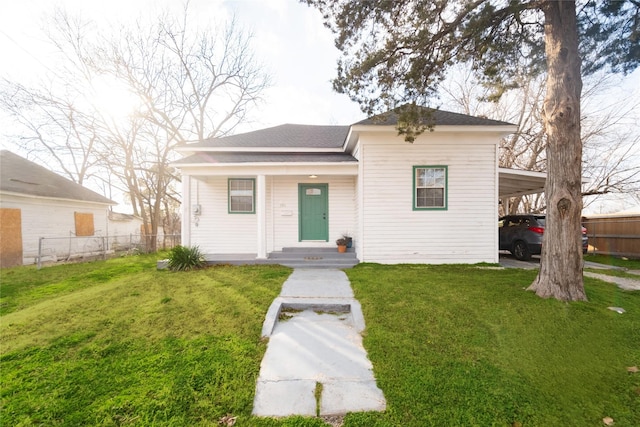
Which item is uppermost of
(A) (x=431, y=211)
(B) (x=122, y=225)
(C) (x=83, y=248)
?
(A) (x=431, y=211)

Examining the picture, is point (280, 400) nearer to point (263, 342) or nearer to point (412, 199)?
point (263, 342)

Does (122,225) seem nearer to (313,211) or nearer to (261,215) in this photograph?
(261,215)

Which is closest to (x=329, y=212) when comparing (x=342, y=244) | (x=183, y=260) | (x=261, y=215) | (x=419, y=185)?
(x=342, y=244)

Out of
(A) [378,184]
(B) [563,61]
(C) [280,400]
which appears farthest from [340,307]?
(B) [563,61]

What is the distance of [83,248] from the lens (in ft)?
41.8

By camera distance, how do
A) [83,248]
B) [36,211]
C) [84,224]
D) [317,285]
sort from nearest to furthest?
[317,285] → [36,211] → [83,248] → [84,224]

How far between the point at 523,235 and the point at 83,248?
19.4 m

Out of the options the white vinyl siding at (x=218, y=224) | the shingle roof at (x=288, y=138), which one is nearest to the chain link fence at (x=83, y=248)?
the white vinyl siding at (x=218, y=224)

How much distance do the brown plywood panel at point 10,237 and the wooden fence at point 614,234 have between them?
23.1 meters

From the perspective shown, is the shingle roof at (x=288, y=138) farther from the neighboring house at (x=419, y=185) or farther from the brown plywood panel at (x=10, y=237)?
A: the brown plywood panel at (x=10, y=237)

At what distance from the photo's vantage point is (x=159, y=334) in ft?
10.9

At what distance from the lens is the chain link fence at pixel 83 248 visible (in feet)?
34.6

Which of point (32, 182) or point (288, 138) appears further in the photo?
point (32, 182)

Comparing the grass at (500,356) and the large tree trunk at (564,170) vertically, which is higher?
the large tree trunk at (564,170)
